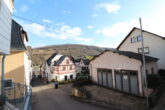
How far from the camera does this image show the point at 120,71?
44.8ft

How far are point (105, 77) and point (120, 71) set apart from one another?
2.85m

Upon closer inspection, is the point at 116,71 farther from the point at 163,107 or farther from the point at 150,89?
the point at 163,107

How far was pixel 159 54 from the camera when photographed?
17531 millimetres

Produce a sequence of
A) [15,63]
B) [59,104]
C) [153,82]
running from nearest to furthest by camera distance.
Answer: [153,82]
[15,63]
[59,104]

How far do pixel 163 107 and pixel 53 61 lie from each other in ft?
103

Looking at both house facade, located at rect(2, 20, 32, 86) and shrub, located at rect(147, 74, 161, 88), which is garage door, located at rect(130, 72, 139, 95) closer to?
shrub, located at rect(147, 74, 161, 88)

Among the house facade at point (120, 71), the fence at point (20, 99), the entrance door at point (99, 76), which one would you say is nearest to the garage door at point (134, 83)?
the house facade at point (120, 71)

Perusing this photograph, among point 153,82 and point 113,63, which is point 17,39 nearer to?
point 113,63

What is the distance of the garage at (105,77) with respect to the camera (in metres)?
15.1

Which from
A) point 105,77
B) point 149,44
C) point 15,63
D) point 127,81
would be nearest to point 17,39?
point 15,63

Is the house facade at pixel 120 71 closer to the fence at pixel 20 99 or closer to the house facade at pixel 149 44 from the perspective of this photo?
the house facade at pixel 149 44

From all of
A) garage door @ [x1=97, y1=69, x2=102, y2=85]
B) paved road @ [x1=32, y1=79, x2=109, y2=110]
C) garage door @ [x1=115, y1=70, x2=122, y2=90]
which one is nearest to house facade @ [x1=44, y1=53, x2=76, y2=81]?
paved road @ [x1=32, y1=79, x2=109, y2=110]

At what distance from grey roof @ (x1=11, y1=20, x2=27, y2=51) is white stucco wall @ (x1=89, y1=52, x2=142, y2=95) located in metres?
9.73

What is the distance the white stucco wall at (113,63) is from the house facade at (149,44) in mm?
7099
